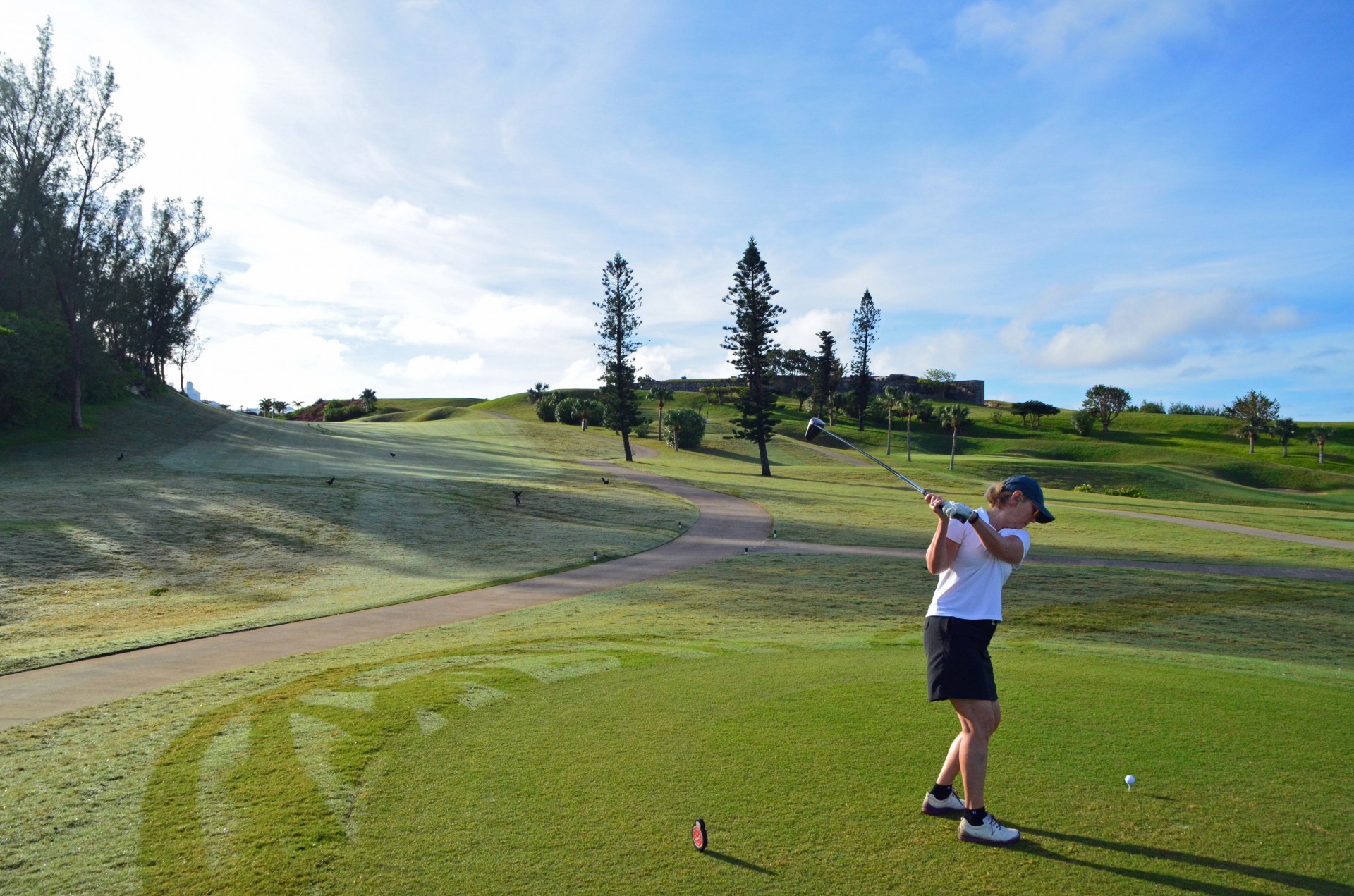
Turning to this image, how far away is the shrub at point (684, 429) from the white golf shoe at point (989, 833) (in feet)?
248

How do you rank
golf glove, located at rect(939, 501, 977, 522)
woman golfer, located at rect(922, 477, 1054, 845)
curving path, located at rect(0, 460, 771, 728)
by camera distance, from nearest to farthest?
golf glove, located at rect(939, 501, 977, 522), woman golfer, located at rect(922, 477, 1054, 845), curving path, located at rect(0, 460, 771, 728)

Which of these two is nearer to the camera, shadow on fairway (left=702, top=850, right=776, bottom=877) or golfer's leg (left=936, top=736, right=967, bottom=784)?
shadow on fairway (left=702, top=850, right=776, bottom=877)

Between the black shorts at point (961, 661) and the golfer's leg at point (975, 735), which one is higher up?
the black shorts at point (961, 661)

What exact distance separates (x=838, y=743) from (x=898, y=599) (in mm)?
11876

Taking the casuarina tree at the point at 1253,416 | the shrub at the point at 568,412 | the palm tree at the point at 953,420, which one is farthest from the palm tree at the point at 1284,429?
the shrub at the point at 568,412

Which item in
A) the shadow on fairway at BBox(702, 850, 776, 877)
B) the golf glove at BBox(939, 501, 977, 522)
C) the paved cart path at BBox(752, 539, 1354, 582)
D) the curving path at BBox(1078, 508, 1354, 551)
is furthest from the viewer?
the curving path at BBox(1078, 508, 1354, 551)

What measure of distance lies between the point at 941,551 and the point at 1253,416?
11847 cm

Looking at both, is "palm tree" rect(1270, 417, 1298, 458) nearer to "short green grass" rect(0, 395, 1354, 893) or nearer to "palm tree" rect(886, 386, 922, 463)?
"palm tree" rect(886, 386, 922, 463)

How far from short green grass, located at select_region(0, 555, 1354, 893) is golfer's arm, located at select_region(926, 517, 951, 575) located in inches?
66.2

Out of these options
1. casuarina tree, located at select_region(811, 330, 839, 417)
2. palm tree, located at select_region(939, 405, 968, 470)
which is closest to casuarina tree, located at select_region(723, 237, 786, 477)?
palm tree, located at select_region(939, 405, 968, 470)

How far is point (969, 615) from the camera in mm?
5082

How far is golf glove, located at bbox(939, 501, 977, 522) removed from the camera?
4836 millimetres

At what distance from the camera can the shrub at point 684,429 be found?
80.6m

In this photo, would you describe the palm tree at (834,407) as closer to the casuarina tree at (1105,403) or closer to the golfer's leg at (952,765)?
the casuarina tree at (1105,403)
